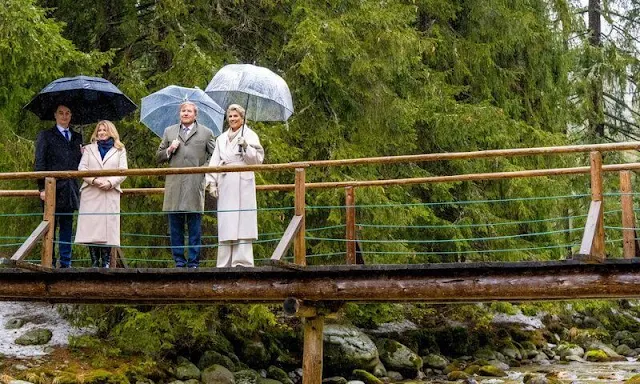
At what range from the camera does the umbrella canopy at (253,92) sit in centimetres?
1054

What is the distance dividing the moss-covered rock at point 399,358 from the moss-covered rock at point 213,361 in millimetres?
2828

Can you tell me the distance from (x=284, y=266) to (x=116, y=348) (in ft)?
20.9

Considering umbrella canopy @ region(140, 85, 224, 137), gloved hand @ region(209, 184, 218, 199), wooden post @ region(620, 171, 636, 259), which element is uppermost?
umbrella canopy @ region(140, 85, 224, 137)

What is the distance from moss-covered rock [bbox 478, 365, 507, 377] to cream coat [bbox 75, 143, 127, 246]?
8.39 m

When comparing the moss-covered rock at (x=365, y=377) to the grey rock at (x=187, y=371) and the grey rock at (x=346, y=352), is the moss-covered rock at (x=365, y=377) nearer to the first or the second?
the grey rock at (x=346, y=352)

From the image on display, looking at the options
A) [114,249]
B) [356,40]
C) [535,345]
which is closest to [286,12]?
[356,40]

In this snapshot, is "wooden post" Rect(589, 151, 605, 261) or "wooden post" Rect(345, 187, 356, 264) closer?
"wooden post" Rect(589, 151, 605, 261)

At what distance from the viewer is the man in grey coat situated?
34.4ft

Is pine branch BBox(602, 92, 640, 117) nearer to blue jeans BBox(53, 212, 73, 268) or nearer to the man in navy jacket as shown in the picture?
the man in navy jacket

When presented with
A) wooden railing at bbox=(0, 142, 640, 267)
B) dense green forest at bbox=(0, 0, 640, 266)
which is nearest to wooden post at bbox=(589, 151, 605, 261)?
wooden railing at bbox=(0, 142, 640, 267)

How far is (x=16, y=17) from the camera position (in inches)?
523

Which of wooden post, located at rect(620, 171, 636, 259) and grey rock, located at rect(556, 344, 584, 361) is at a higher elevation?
wooden post, located at rect(620, 171, 636, 259)

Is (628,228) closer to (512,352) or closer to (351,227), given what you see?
(351,227)

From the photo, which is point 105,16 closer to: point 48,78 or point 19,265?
point 48,78
